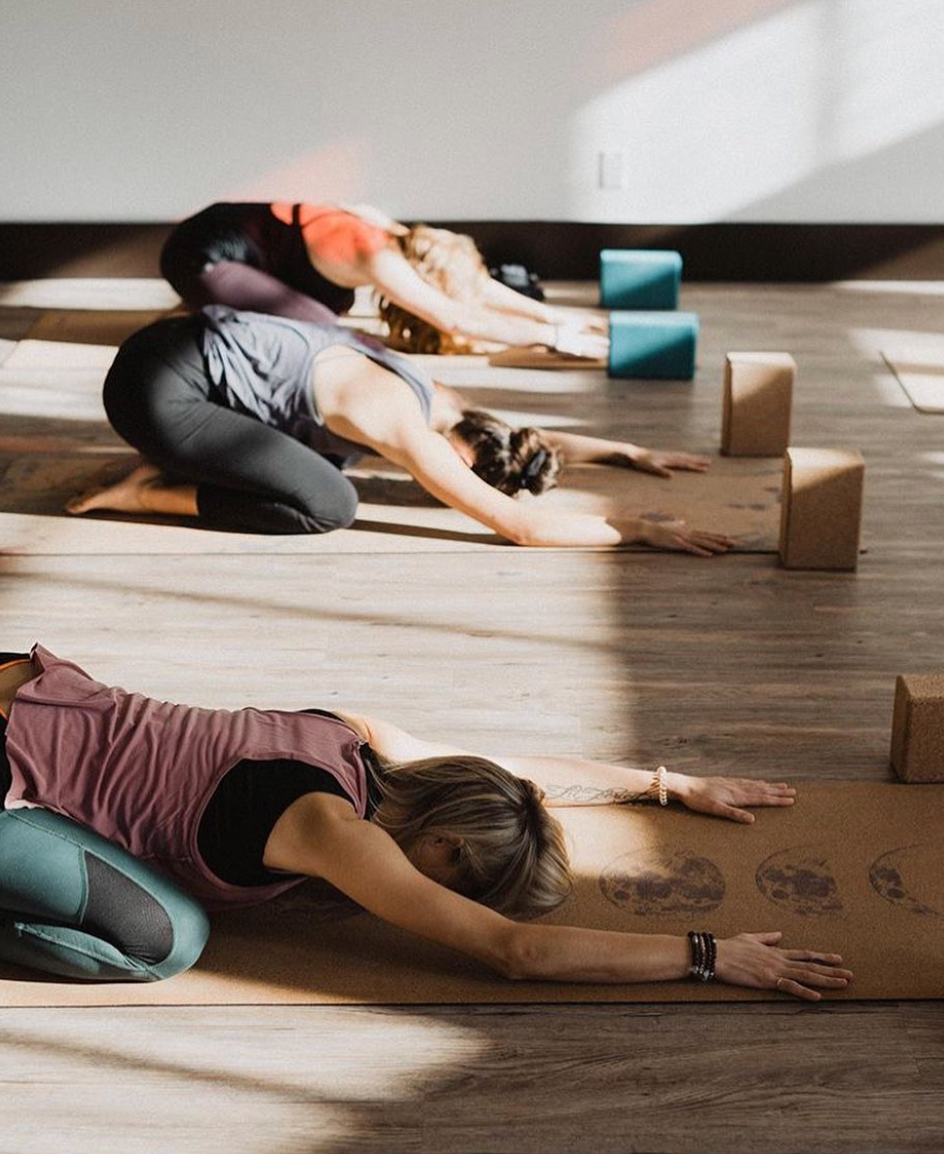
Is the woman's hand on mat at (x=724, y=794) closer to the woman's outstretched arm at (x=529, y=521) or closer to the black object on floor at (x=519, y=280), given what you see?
the woman's outstretched arm at (x=529, y=521)

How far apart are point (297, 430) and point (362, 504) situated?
1.07ft

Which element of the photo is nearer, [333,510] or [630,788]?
[630,788]

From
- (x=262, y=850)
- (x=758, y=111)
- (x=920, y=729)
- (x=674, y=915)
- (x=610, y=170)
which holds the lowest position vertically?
(x=674, y=915)

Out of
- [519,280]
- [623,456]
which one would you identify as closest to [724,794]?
[623,456]

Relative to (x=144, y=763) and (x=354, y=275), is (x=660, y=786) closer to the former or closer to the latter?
(x=144, y=763)

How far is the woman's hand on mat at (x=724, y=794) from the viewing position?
8.48 feet

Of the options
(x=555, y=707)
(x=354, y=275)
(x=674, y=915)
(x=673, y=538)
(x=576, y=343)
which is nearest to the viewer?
(x=674, y=915)

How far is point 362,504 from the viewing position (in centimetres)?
401

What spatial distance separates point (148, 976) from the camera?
7.27 feet

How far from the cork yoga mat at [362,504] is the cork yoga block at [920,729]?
102cm

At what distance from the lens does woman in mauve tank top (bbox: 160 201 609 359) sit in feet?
14.6

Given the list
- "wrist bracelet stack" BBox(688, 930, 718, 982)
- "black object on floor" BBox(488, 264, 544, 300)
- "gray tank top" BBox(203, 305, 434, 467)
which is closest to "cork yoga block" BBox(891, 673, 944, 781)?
"wrist bracelet stack" BBox(688, 930, 718, 982)

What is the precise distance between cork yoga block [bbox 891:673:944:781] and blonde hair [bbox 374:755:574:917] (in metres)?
0.74

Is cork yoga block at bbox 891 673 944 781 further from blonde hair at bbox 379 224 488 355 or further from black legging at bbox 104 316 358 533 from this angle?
blonde hair at bbox 379 224 488 355
